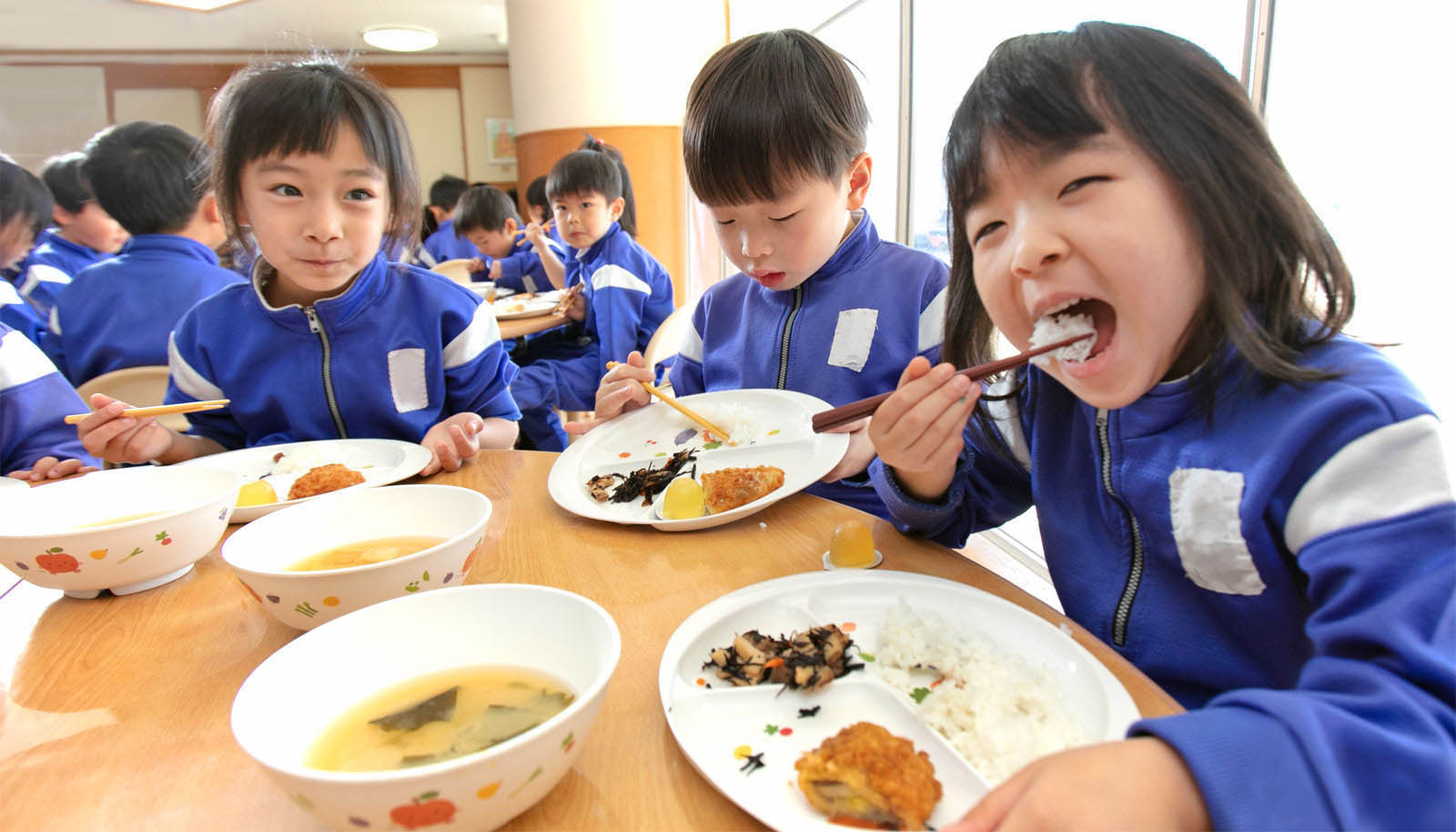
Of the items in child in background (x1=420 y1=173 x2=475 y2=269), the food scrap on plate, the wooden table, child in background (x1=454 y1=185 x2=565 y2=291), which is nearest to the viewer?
the wooden table

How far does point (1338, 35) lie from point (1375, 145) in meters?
0.31

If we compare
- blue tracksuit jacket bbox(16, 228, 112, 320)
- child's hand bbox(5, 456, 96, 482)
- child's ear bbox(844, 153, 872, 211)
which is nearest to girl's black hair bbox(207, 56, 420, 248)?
child's hand bbox(5, 456, 96, 482)

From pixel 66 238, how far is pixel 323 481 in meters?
3.68

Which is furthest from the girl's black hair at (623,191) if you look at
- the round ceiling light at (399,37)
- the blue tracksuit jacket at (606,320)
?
the round ceiling light at (399,37)

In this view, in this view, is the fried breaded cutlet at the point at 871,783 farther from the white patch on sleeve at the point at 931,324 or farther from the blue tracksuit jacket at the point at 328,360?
the blue tracksuit jacket at the point at 328,360

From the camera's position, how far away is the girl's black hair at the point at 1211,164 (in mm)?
792

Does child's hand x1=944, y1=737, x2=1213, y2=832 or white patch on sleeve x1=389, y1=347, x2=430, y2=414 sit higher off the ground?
white patch on sleeve x1=389, y1=347, x2=430, y2=414

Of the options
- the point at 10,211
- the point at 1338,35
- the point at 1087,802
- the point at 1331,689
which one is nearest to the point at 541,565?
the point at 1087,802

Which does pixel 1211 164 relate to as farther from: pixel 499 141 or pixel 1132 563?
pixel 499 141

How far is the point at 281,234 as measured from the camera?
161 centimetres

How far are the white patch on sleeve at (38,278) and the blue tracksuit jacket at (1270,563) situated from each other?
161 inches

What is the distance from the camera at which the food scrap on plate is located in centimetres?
77

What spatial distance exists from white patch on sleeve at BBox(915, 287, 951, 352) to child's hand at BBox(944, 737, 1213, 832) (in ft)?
3.98

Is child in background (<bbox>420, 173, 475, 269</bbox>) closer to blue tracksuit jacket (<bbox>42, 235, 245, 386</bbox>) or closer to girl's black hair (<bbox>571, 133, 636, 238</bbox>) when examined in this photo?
girl's black hair (<bbox>571, 133, 636, 238</bbox>)
